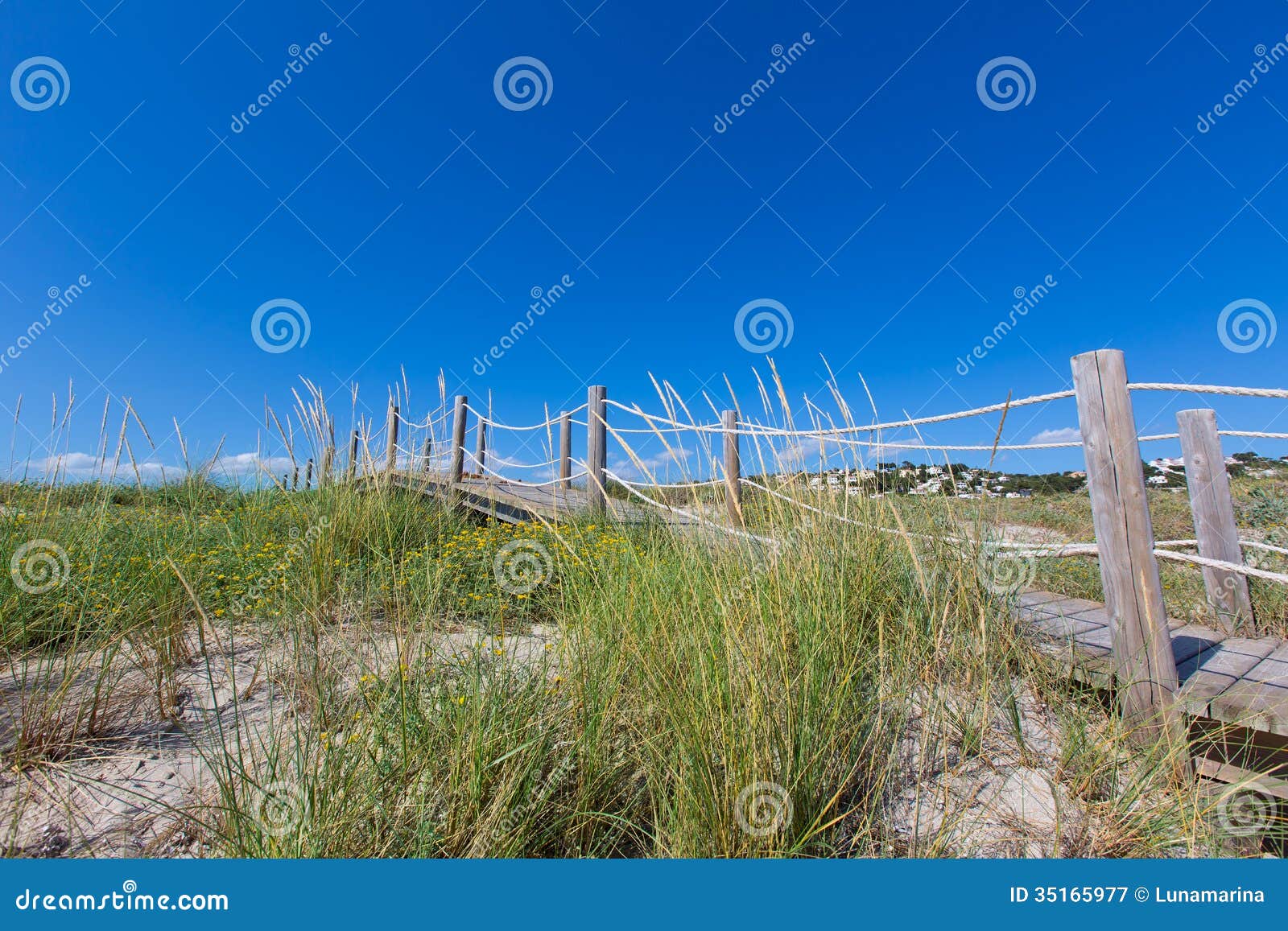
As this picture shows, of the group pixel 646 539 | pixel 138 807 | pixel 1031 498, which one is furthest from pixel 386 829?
pixel 1031 498

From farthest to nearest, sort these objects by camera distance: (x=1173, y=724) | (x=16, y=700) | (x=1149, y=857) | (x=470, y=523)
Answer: (x=470, y=523) < (x=16, y=700) < (x=1173, y=724) < (x=1149, y=857)

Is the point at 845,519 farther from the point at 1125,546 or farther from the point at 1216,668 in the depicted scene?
the point at 1216,668

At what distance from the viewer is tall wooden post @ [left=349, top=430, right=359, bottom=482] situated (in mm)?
4375

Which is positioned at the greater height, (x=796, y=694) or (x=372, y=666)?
(x=372, y=666)

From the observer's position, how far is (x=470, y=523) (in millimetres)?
5965

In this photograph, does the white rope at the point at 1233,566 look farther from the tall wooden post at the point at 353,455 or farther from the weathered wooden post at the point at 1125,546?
the tall wooden post at the point at 353,455

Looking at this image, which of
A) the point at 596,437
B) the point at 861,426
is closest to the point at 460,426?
the point at 596,437

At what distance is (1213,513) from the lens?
11.0 ft

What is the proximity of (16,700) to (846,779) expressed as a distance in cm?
279

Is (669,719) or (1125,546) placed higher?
(1125,546)

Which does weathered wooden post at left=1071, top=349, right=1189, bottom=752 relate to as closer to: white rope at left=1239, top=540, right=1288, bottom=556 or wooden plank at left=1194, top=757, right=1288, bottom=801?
wooden plank at left=1194, top=757, right=1288, bottom=801

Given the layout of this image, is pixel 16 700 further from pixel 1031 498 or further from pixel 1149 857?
pixel 1031 498

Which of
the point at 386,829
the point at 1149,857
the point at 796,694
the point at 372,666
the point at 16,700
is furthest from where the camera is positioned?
the point at 372,666

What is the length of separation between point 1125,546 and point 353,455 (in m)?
→ 4.56
